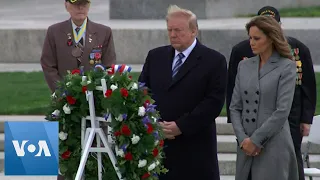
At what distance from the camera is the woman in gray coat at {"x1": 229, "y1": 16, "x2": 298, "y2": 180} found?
6.69 m

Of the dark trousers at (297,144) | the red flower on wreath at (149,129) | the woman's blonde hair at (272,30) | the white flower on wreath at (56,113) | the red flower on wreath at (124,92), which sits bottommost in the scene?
the dark trousers at (297,144)

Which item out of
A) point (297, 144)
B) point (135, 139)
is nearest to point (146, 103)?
point (135, 139)

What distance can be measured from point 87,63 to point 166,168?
53.7 inches

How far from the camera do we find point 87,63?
311 inches

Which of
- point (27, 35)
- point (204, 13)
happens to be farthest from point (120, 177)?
point (204, 13)

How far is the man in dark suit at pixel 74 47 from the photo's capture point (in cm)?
788

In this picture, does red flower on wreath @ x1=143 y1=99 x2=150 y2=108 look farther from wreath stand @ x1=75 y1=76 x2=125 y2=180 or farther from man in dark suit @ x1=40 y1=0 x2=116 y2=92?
man in dark suit @ x1=40 y1=0 x2=116 y2=92

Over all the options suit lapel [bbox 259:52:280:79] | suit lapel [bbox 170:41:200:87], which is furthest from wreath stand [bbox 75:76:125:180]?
suit lapel [bbox 259:52:280:79]

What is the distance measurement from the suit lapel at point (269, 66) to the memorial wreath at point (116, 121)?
83cm

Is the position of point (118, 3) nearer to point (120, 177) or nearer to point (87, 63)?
point (87, 63)

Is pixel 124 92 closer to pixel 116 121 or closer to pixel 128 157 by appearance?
pixel 116 121

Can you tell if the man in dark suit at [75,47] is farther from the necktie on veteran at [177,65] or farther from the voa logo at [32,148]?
the voa logo at [32,148]

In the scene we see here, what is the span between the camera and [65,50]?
7898 millimetres

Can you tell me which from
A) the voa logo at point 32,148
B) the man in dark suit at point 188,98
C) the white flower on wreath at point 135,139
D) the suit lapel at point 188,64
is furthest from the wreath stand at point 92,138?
the suit lapel at point 188,64
